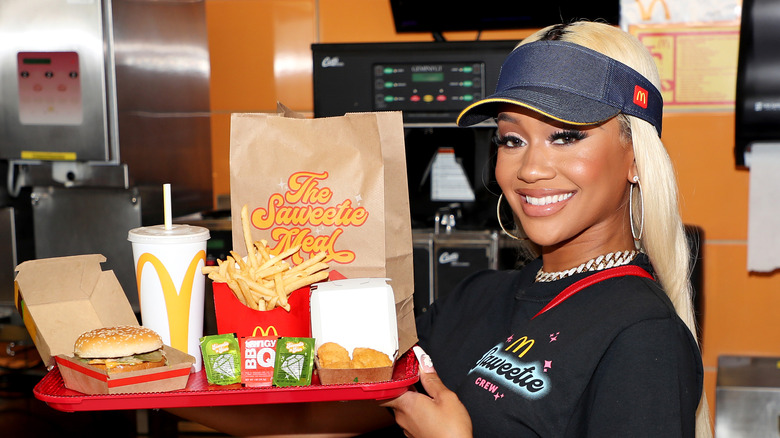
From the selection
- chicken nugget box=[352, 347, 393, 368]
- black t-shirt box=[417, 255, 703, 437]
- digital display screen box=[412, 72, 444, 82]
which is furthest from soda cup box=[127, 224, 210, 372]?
digital display screen box=[412, 72, 444, 82]

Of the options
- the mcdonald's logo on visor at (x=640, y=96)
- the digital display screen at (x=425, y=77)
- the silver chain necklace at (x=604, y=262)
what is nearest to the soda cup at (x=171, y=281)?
the silver chain necklace at (x=604, y=262)

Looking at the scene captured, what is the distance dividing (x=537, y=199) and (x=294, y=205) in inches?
15.7

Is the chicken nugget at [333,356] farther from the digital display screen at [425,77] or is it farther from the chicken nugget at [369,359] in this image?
the digital display screen at [425,77]

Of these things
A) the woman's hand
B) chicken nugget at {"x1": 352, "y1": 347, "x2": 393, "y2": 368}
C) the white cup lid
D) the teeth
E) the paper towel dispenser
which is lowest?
the woman's hand

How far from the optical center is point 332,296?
1206 millimetres

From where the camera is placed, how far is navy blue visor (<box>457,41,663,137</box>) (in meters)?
1.22

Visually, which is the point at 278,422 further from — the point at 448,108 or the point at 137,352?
the point at 448,108

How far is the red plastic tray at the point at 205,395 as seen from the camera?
1.11 metres

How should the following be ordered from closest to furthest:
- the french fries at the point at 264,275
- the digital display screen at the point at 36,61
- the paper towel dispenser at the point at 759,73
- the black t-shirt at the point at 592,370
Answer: the black t-shirt at the point at 592,370
the french fries at the point at 264,275
the paper towel dispenser at the point at 759,73
the digital display screen at the point at 36,61

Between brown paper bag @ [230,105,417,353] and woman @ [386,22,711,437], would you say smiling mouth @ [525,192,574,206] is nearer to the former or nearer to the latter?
woman @ [386,22,711,437]

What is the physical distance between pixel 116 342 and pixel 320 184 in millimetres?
397

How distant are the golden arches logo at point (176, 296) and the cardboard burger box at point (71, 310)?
0.13 feet

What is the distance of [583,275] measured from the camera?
1338 millimetres

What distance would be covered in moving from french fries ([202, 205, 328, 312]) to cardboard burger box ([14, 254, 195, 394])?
0.13m
